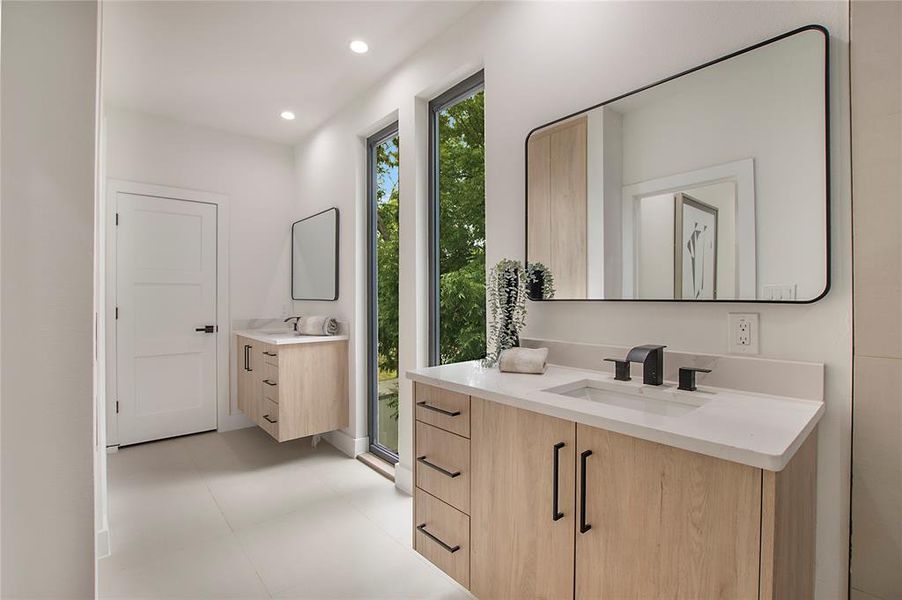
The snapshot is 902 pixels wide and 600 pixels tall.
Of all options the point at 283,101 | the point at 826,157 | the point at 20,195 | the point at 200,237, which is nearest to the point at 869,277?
the point at 826,157

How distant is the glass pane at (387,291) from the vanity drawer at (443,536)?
144 cm

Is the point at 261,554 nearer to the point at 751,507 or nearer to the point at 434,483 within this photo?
the point at 434,483

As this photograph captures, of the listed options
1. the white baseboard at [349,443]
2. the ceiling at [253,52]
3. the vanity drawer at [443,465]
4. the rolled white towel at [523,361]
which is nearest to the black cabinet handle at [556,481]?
the vanity drawer at [443,465]

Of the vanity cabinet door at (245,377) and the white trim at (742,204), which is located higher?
the white trim at (742,204)

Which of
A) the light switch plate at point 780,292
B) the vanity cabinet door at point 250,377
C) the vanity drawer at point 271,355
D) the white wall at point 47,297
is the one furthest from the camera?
the vanity cabinet door at point 250,377

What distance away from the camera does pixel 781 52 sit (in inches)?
50.3

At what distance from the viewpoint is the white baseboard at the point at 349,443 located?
10.9 ft

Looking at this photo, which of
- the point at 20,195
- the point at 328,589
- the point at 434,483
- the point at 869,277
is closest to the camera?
the point at 20,195

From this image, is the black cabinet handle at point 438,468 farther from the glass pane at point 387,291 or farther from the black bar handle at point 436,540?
the glass pane at point 387,291

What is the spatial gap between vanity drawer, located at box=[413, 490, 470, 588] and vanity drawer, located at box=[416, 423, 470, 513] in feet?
0.13

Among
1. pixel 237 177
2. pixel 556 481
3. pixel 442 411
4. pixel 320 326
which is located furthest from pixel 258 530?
pixel 237 177

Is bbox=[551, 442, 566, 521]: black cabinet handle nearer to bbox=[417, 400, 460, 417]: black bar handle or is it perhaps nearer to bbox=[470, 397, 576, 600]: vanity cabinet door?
bbox=[470, 397, 576, 600]: vanity cabinet door

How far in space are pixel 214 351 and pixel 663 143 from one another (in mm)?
3831

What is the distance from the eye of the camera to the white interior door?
3.54 metres
